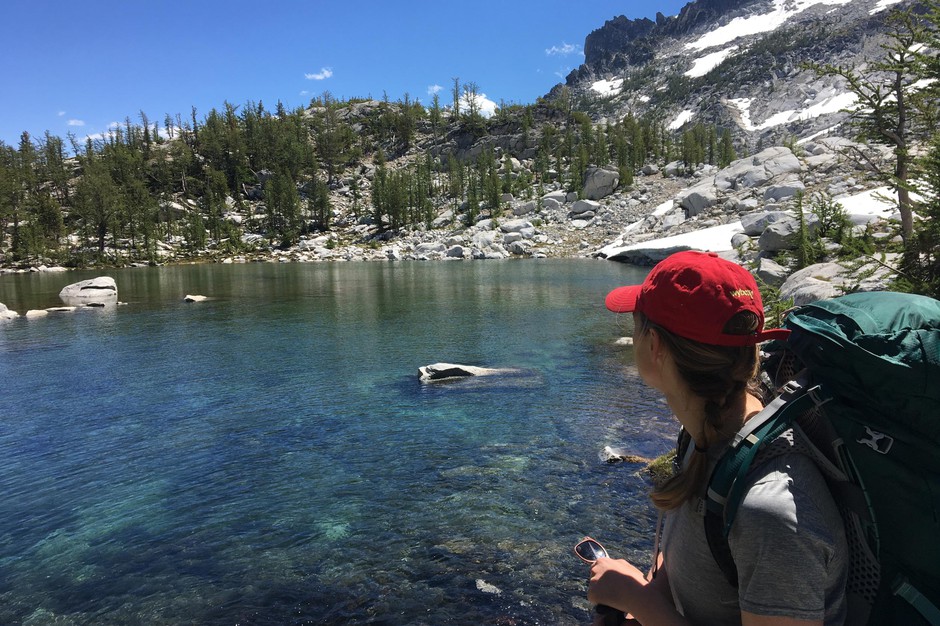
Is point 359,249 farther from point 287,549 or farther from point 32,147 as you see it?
point 287,549

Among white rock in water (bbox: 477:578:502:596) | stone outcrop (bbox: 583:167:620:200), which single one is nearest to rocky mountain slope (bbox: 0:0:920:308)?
stone outcrop (bbox: 583:167:620:200)

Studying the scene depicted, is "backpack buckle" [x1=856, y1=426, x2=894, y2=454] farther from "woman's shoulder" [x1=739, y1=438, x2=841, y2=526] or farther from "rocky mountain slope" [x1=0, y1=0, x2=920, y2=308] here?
"rocky mountain slope" [x1=0, y1=0, x2=920, y2=308]

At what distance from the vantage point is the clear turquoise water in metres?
6.73

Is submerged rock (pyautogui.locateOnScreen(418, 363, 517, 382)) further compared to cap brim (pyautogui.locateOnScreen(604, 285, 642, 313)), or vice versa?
submerged rock (pyautogui.locateOnScreen(418, 363, 517, 382))

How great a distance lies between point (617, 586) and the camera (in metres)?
2.42

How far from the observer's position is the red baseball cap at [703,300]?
75.9 inches

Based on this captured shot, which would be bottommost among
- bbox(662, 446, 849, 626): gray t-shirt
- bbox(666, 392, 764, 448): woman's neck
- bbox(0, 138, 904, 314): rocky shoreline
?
bbox(662, 446, 849, 626): gray t-shirt

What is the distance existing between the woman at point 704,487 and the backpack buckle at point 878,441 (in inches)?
6.4

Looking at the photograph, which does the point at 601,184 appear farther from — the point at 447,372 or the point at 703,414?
the point at 703,414

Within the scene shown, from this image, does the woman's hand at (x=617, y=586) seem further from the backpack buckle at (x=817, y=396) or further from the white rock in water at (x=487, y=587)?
the white rock in water at (x=487, y=587)

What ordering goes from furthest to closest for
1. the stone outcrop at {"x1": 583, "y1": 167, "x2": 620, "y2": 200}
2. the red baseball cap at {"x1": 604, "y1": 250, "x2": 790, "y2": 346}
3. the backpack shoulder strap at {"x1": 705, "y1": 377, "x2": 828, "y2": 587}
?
the stone outcrop at {"x1": 583, "y1": 167, "x2": 620, "y2": 200}, the red baseball cap at {"x1": 604, "y1": 250, "x2": 790, "y2": 346}, the backpack shoulder strap at {"x1": 705, "y1": 377, "x2": 828, "y2": 587}

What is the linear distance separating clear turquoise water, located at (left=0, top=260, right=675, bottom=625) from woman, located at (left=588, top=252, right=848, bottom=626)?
15.2 feet

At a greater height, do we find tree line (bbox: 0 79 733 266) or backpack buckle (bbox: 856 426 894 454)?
tree line (bbox: 0 79 733 266)

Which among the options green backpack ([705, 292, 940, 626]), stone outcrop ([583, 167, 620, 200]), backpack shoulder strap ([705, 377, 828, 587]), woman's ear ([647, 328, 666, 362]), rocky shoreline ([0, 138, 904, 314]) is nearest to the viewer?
green backpack ([705, 292, 940, 626])
